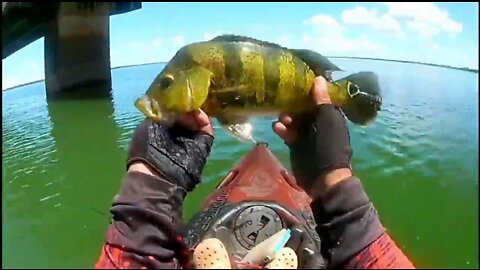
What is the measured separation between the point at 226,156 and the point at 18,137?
9.50 feet

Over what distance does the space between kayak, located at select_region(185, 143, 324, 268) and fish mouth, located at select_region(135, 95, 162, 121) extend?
32.8 inches

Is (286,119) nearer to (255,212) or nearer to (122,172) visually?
(255,212)

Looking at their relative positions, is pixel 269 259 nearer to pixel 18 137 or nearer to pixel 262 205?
pixel 262 205

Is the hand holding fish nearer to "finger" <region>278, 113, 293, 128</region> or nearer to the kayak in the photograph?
"finger" <region>278, 113, 293, 128</region>

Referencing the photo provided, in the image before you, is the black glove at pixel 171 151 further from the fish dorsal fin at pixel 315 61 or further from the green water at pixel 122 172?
the green water at pixel 122 172

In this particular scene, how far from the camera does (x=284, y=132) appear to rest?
34.4 inches

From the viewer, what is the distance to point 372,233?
0.75 m

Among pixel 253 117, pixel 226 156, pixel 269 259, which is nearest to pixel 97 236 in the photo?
pixel 226 156

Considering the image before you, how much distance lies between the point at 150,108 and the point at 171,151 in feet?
0.23

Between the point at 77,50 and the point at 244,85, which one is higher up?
the point at 244,85

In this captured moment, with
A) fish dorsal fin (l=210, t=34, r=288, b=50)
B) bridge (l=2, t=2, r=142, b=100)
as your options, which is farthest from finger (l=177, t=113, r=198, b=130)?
bridge (l=2, t=2, r=142, b=100)

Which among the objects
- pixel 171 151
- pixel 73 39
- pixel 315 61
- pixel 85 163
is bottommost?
pixel 85 163

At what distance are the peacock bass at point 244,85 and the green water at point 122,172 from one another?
4.04 feet

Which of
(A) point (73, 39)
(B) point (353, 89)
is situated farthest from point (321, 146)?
(A) point (73, 39)
